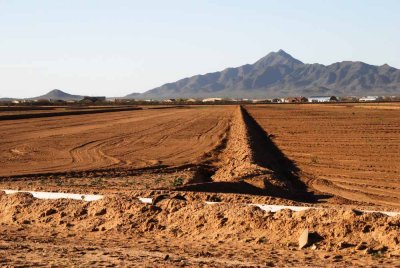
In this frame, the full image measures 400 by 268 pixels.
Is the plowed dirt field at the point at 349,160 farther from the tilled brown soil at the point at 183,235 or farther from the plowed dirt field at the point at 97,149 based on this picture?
the tilled brown soil at the point at 183,235

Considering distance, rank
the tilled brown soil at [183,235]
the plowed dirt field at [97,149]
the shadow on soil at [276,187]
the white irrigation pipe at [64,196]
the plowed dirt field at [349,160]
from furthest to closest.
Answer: the plowed dirt field at [97,149] < the plowed dirt field at [349,160] < the shadow on soil at [276,187] < the white irrigation pipe at [64,196] < the tilled brown soil at [183,235]

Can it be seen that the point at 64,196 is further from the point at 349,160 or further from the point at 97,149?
the point at 97,149

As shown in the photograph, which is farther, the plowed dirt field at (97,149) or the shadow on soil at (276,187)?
the plowed dirt field at (97,149)

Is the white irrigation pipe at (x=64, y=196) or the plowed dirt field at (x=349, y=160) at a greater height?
the white irrigation pipe at (x=64, y=196)

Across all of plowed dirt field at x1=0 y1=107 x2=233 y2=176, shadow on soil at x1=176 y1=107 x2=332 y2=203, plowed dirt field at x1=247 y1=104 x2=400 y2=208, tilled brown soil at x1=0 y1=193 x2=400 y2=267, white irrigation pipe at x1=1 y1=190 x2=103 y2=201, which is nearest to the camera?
tilled brown soil at x1=0 y1=193 x2=400 y2=267

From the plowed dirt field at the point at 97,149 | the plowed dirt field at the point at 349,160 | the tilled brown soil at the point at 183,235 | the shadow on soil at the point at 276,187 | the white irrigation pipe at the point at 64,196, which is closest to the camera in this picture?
the tilled brown soil at the point at 183,235

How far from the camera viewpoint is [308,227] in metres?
10.4

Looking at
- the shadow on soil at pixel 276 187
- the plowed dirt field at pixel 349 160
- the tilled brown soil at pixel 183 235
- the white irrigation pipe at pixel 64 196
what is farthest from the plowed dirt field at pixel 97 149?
the tilled brown soil at pixel 183 235

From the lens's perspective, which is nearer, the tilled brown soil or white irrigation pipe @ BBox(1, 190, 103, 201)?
the tilled brown soil

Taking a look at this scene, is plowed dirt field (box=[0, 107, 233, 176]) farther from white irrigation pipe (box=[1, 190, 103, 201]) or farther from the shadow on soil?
white irrigation pipe (box=[1, 190, 103, 201])

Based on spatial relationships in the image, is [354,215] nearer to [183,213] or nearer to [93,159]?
[183,213]

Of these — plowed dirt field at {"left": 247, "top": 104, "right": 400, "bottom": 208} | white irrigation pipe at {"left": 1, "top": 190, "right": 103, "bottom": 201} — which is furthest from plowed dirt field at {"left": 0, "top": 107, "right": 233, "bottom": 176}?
white irrigation pipe at {"left": 1, "top": 190, "right": 103, "bottom": 201}

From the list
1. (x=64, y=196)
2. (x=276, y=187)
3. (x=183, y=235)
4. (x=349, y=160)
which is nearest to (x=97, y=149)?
(x=349, y=160)

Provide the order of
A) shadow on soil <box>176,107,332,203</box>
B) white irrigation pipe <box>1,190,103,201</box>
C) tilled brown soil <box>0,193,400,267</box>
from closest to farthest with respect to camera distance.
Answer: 1. tilled brown soil <box>0,193,400,267</box>
2. white irrigation pipe <box>1,190,103,201</box>
3. shadow on soil <box>176,107,332,203</box>
